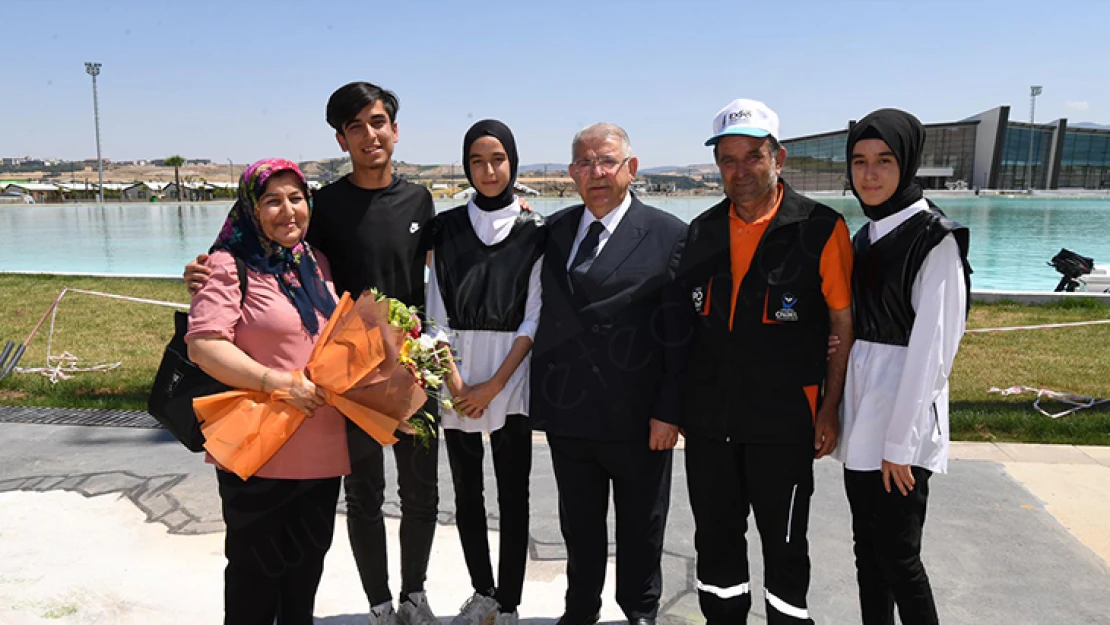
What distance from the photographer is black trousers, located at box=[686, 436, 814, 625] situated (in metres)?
2.60

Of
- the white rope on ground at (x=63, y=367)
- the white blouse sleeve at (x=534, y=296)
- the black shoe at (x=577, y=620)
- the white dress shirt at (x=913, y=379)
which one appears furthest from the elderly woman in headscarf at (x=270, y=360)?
the white rope on ground at (x=63, y=367)

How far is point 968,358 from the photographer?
25.8ft

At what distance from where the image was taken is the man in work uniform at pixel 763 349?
252cm

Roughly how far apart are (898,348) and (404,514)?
2.04 metres

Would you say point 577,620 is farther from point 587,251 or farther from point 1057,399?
point 1057,399

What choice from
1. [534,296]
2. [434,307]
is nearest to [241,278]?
[434,307]

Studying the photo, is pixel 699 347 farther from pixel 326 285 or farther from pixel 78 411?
pixel 78 411

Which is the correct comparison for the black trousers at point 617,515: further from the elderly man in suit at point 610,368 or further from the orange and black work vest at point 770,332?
the orange and black work vest at point 770,332

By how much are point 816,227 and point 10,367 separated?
7.63 meters

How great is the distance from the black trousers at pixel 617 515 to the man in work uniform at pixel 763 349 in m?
0.20

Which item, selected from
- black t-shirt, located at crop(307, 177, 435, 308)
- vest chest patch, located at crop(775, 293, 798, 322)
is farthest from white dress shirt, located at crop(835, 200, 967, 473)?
black t-shirt, located at crop(307, 177, 435, 308)

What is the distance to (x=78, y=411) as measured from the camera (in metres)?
5.87

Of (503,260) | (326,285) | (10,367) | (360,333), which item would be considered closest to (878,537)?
(503,260)

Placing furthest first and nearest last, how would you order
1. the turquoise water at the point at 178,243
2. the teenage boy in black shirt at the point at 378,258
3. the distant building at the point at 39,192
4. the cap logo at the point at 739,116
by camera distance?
the distant building at the point at 39,192
the turquoise water at the point at 178,243
the teenage boy in black shirt at the point at 378,258
the cap logo at the point at 739,116
